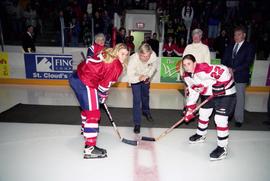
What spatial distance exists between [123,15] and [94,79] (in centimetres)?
704

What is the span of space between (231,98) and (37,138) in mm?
2449

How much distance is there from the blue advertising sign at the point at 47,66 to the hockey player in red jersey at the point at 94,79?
3.54 m

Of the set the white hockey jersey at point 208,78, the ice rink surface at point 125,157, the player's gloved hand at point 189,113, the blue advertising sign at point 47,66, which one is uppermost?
the white hockey jersey at point 208,78

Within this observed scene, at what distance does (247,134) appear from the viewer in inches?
152

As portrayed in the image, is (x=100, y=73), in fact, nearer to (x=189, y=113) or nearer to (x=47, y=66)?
(x=189, y=113)

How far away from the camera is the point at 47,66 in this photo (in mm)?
6441

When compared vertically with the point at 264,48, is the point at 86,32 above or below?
above

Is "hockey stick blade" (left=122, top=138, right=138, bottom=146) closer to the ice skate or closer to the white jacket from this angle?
the ice skate

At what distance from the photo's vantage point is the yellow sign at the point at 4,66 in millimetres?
6364

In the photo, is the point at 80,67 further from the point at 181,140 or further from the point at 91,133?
the point at 181,140

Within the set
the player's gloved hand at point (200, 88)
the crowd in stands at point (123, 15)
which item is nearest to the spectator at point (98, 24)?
the crowd in stands at point (123, 15)


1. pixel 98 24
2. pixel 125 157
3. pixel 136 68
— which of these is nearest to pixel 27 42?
pixel 98 24

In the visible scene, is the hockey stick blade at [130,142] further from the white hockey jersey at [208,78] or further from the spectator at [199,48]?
the spectator at [199,48]

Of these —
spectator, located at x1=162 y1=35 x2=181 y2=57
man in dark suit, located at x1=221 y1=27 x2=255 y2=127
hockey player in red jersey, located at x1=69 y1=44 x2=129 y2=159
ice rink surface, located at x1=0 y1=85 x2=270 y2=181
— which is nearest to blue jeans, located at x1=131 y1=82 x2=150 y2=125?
ice rink surface, located at x1=0 y1=85 x2=270 y2=181
